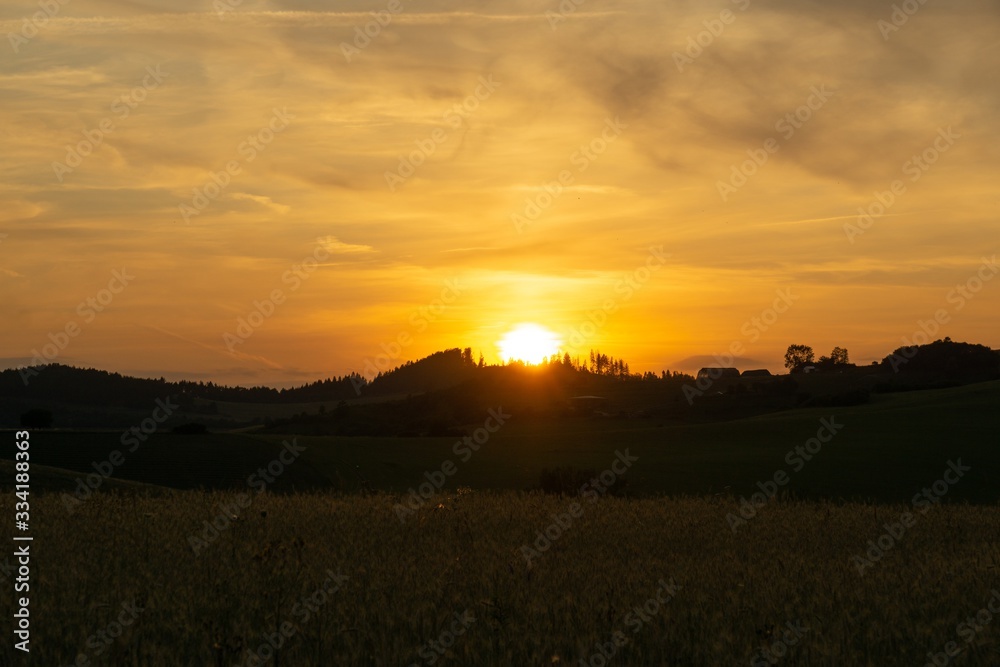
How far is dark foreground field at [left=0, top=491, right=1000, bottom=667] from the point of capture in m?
7.02

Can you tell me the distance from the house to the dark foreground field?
15427 cm

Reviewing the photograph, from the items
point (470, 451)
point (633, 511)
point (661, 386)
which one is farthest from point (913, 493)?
point (661, 386)

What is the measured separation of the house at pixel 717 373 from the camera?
17275 cm

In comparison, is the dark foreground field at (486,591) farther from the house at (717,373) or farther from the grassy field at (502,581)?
the house at (717,373)

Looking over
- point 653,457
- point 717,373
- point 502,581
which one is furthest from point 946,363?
point 502,581

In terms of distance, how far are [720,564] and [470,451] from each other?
5646cm

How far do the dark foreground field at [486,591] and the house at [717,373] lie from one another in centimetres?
15427

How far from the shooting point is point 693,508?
1838 centimetres

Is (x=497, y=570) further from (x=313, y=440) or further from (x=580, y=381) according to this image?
(x=580, y=381)

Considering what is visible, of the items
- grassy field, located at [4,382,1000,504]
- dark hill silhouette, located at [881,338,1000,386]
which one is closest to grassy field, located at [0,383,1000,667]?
grassy field, located at [4,382,1000,504]

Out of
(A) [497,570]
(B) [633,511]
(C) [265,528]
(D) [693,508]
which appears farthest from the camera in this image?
(D) [693,508]

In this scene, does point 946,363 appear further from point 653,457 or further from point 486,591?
point 486,591

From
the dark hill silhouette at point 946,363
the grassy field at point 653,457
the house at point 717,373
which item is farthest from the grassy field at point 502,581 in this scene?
the house at point 717,373

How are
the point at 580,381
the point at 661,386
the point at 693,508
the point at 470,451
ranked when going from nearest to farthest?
the point at 693,508, the point at 470,451, the point at 661,386, the point at 580,381
